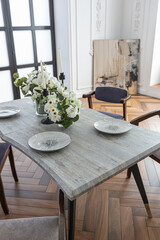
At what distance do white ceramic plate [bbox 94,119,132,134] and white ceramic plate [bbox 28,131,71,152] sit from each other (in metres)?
0.26

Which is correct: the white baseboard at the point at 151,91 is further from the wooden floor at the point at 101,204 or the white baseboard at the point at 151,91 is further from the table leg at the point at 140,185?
the table leg at the point at 140,185

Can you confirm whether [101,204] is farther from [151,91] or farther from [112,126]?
[151,91]

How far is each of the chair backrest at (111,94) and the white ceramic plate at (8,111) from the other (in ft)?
3.76

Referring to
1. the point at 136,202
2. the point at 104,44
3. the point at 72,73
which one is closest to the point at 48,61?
the point at 72,73

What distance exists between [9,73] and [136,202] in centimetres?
322

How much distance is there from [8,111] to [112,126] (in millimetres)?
895

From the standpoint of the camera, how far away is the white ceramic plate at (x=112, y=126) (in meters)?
1.41

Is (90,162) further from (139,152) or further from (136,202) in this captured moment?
(136,202)

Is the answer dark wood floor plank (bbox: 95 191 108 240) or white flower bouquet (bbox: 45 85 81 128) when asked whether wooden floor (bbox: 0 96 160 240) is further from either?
white flower bouquet (bbox: 45 85 81 128)

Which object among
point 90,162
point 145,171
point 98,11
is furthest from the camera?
point 98,11

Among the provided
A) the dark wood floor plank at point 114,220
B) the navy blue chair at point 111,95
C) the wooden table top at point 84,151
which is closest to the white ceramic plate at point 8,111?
the wooden table top at point 84,151

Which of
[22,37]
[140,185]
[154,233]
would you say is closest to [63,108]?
[140,185]

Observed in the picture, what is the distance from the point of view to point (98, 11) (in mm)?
A: 4332

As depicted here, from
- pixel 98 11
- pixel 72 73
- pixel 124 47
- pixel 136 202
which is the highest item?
pixel 98 11
